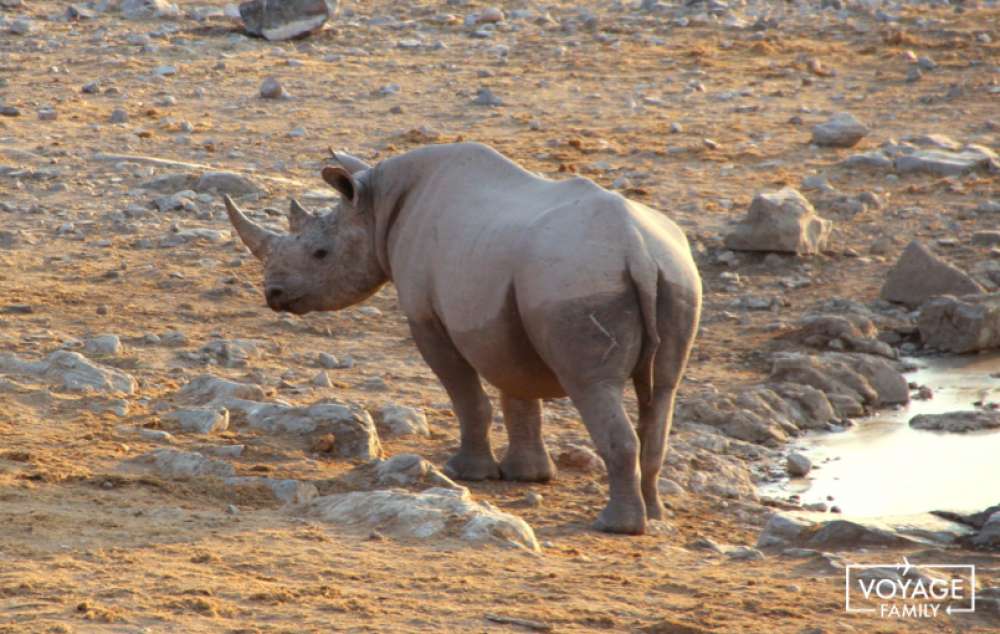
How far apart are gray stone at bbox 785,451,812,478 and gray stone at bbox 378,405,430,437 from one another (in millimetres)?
1676

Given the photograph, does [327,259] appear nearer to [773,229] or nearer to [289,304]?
[289,304]

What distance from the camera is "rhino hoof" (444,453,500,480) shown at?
7.75m

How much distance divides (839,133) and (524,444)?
288 inches

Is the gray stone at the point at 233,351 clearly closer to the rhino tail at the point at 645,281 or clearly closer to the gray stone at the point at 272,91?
the rhino tail at the point at 645,281

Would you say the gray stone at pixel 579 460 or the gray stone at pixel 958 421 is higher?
the gray stone at pixel 579 460

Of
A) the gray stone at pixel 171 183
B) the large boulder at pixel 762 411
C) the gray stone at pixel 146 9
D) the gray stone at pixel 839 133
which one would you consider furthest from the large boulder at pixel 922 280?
the gray stone at pixel 146 9

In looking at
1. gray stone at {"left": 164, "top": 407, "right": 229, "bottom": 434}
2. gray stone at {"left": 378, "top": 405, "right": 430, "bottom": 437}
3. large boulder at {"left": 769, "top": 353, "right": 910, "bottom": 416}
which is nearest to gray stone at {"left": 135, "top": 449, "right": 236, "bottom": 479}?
gray stone at {"left": 164, "top": 407, "right": 229, "bottom": 434}

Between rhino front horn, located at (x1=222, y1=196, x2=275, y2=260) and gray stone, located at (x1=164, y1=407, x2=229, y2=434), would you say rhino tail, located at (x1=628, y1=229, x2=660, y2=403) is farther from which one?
rhino front horn, located at (x1=222, y1=196, x2=275, y2=260)

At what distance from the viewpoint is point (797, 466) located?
8.41m

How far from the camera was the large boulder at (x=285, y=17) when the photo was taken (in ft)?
56.5

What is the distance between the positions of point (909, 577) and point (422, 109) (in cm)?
966

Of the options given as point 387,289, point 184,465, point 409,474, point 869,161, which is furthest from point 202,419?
point 869,161

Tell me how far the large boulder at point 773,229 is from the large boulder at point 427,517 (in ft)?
17.4

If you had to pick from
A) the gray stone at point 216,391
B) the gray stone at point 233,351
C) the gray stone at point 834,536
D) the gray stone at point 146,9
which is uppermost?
the gray stone at point 146,9
